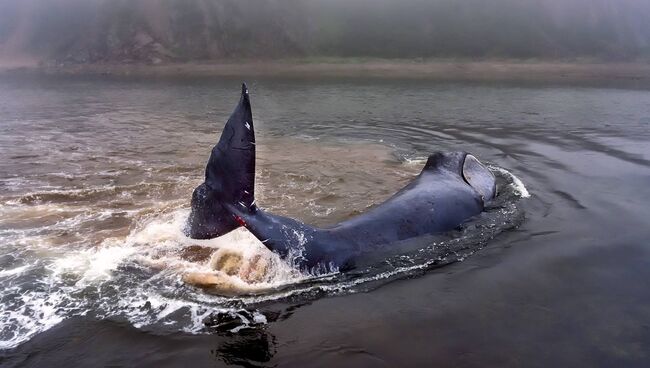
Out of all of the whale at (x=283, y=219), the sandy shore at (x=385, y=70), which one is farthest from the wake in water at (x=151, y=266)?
the sandy shore at (x=385, y=70)

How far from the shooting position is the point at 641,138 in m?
14.6

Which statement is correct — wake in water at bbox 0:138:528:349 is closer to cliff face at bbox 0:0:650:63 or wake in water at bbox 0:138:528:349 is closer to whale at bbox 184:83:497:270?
whale at bbox 184:83:497:270

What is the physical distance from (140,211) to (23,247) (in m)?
1.83

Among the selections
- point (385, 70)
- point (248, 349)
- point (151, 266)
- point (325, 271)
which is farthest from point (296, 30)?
point (248, 349)

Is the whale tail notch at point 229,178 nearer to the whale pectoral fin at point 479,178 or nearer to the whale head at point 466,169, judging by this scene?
the whale head at point 466,169

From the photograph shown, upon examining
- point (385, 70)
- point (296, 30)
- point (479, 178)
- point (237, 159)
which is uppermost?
point (296, 30)

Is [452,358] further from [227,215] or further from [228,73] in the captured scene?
[228,73]

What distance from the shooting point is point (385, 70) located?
4603cm

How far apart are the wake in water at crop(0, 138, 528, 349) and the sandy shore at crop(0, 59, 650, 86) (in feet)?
109

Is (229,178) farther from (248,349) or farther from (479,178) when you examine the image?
(479,178)

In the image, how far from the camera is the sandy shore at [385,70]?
134 ft

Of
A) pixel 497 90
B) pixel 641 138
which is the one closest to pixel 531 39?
pixel 497 90

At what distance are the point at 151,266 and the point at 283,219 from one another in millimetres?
1627

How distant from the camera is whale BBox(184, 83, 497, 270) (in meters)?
5.62
